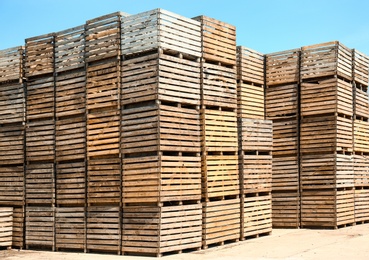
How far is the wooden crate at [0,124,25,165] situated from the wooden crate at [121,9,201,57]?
391 cm

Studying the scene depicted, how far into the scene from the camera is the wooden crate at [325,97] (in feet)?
57.1

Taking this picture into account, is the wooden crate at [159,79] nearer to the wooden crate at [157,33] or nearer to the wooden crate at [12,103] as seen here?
the wooden crate at [157,33]

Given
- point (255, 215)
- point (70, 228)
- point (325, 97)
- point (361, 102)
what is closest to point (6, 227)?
Result: point (70, 228)

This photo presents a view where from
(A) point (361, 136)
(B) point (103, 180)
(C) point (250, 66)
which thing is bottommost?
(B) point (103, 180)

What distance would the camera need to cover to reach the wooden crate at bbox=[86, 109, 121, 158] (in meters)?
13.0

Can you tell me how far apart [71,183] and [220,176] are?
3.59 m

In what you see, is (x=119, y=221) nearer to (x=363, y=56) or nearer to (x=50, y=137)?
(x=50, y=137)

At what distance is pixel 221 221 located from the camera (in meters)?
14.1

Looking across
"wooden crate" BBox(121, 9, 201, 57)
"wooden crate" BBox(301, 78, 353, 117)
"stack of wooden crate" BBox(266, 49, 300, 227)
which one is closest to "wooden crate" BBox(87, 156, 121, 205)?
"wooden crate" BBox(121, 9, 201, 57)

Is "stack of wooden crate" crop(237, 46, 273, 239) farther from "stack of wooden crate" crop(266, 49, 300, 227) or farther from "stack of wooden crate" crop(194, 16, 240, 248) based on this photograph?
"stack of wooden crate" crop(266, 49, 300, 227)

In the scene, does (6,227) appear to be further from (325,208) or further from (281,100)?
(325,208)

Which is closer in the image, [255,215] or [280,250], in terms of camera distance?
[280,250]

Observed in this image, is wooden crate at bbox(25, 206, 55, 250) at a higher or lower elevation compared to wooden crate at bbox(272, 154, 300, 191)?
lower

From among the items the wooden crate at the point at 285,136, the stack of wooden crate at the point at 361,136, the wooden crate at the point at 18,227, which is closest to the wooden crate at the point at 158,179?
the wooden crate at the point at 18,227
